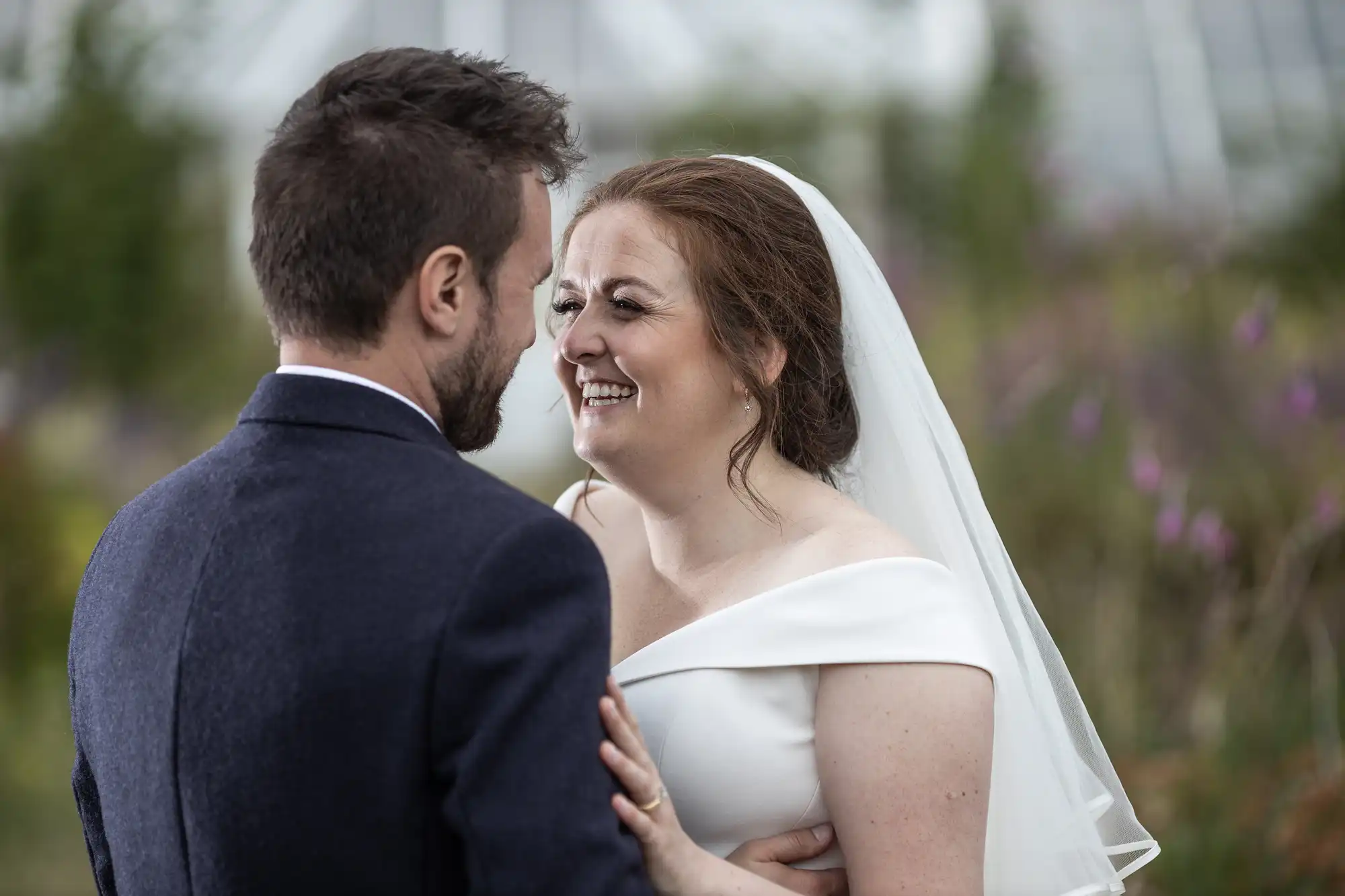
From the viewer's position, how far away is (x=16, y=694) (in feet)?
22.1

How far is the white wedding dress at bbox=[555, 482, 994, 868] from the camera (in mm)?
2463

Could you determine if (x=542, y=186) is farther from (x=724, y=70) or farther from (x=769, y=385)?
(x=724, y=70)

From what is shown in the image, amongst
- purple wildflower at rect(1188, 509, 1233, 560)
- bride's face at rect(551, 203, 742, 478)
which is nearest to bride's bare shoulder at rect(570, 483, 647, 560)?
bride's face at rect(551, 203, 742, 478)

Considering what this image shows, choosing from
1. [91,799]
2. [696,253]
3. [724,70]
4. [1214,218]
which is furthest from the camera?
[724,70]

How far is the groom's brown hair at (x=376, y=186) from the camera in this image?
5.98 feet

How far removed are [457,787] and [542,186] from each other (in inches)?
33.5

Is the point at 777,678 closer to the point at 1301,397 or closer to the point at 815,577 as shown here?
the point at 815,577

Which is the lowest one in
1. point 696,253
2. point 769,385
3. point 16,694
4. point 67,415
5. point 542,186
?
point 16,694

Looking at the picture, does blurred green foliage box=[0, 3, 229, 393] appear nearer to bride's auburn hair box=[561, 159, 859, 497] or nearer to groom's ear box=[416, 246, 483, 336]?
bride's auburn hair box=[561, 159, 859, 497]

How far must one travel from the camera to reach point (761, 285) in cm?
280

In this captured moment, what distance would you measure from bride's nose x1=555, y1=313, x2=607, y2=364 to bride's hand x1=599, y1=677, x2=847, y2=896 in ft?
2.72

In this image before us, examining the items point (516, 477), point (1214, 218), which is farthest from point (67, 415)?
point (1214, 218)

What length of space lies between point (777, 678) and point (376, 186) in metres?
1.20

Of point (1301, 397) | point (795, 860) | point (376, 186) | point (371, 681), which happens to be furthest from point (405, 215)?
point (1301, 397)
